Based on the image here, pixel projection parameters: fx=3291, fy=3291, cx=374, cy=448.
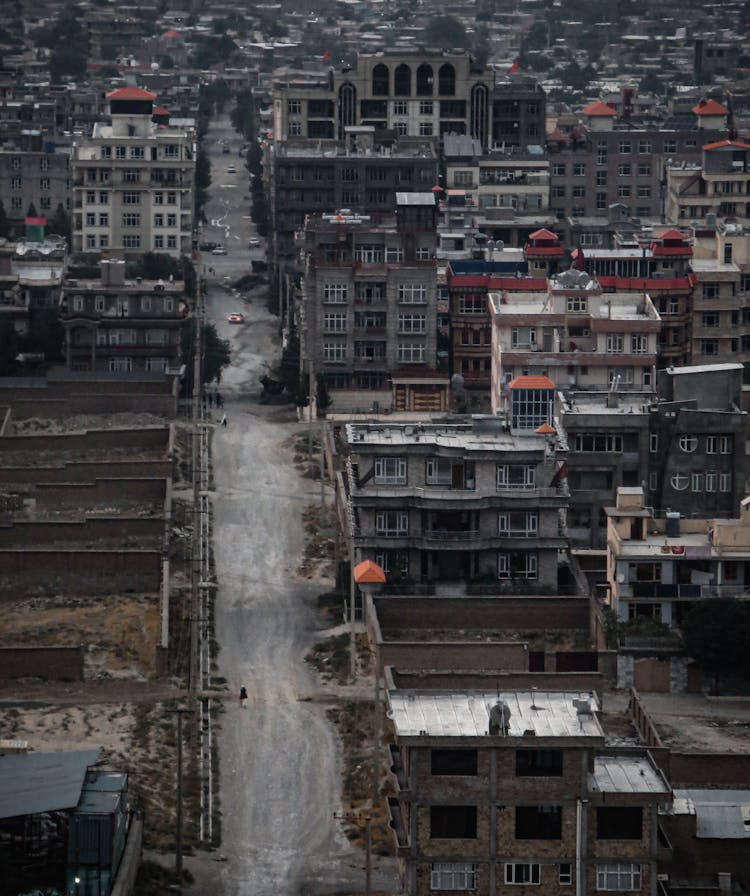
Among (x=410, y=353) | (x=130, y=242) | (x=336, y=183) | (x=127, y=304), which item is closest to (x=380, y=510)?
(x=410, y=353)

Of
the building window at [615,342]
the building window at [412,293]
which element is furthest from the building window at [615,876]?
the building window at [412,293]

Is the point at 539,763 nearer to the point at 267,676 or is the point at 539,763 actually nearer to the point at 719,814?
the point at 719,814

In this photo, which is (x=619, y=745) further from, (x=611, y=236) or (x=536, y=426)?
(x=611, y=236)

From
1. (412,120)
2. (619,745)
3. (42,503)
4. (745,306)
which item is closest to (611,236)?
(745,306)

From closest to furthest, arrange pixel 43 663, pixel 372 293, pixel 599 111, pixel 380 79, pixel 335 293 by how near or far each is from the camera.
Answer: pixel 43 663
pixel 335 293
pixel 372 293
pixel 380 79
pixel 599 111

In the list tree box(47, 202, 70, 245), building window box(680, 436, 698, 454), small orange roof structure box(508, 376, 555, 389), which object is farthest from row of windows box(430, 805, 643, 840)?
tree box(47, 202, 70, 245)

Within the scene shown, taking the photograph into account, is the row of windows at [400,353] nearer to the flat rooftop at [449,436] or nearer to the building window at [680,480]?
the flat rooftop at [449,436]
